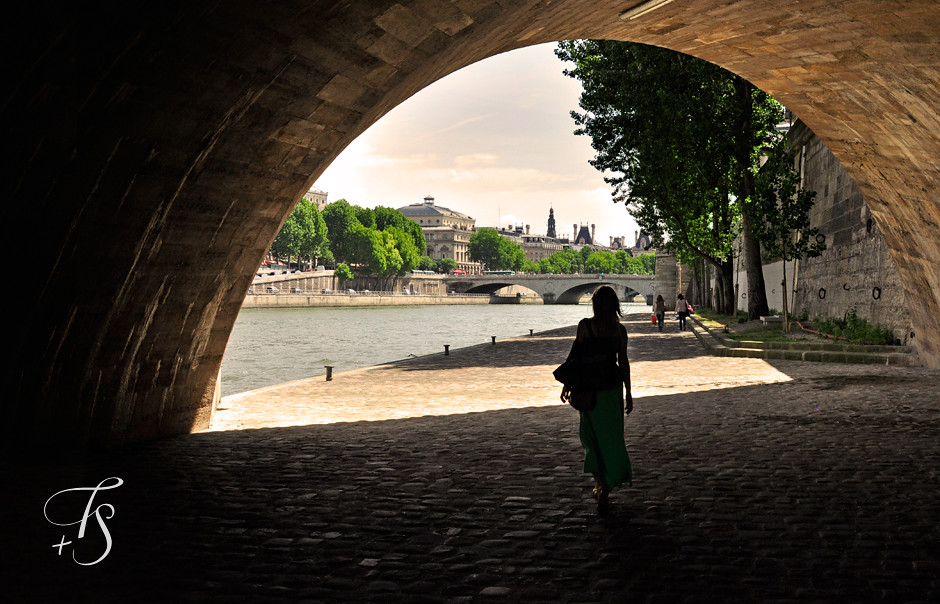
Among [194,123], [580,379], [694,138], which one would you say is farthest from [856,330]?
[194,123]

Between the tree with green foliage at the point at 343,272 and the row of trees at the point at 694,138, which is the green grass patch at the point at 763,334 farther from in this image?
the tree with green foliage at the point at 343,272

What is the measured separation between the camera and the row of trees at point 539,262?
159875mm

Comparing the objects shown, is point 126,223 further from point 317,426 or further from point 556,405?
point 556,405

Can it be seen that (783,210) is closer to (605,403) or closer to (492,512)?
(605,403)

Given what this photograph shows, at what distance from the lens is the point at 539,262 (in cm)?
17838

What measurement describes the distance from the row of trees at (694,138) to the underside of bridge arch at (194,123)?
13.1m

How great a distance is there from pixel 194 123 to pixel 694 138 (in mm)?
21703

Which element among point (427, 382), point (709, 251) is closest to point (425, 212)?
point (709, 251)

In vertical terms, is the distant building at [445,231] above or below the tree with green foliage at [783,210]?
above

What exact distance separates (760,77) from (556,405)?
16.3ft

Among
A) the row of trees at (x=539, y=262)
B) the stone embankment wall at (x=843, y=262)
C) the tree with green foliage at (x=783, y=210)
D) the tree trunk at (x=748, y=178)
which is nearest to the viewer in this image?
the stone embankment wall at (x=843, y=262)

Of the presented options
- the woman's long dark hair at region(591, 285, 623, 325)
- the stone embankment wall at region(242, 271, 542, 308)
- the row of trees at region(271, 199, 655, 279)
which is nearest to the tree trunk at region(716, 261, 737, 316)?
the woman's long dark hair at region(591, 285, 623, 325)

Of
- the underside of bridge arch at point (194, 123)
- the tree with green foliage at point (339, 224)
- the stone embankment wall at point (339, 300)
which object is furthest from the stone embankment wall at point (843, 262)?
the tree with green foliage at point (339, 224)

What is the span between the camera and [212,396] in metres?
8.66
